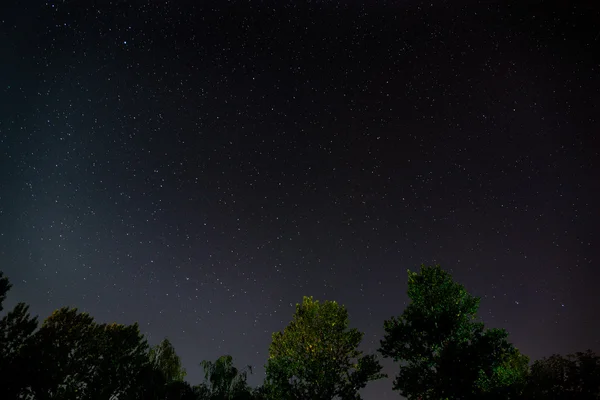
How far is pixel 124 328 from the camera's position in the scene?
30.2 meters

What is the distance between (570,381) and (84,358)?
1494 inches

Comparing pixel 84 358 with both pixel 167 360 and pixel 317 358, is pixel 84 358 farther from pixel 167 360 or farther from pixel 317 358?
pixel 317 358

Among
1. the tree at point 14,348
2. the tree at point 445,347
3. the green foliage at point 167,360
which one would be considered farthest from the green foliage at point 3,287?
the tree at point 445,347

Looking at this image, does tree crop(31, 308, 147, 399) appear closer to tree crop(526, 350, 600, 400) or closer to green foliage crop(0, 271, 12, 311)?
green foliage crop(0, 271, 12, 311)

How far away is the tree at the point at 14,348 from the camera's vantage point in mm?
21375

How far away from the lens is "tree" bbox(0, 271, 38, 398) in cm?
2138

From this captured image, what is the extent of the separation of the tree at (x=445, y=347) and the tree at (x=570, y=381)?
107 cm

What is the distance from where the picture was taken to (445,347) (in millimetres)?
17906

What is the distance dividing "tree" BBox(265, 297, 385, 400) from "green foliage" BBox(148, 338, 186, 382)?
15334 millimetres

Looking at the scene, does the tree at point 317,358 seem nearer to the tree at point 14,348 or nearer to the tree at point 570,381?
the tree at point 570,381

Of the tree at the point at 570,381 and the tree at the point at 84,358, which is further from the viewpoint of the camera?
the tree at the point at 84,358

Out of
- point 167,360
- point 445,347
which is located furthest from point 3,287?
point 445,347

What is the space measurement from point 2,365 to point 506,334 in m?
36.0

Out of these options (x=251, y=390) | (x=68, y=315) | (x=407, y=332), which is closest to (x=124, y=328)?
(x=68, y=315)
